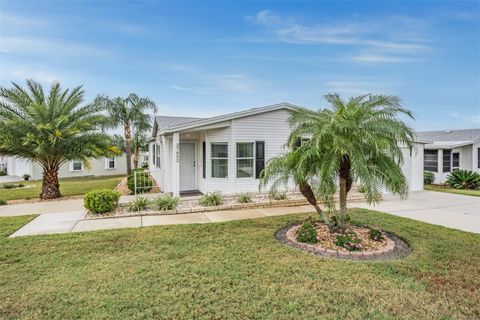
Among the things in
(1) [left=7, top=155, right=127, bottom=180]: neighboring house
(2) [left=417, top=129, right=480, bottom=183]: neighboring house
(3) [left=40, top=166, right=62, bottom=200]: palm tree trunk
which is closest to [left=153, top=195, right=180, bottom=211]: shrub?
(3) [left=40, top=166, right=62, bottom=200]: palm tree trunk

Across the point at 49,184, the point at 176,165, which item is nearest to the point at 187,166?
the point at 176,165

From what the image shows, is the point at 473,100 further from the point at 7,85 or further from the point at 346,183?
the point at 7,85

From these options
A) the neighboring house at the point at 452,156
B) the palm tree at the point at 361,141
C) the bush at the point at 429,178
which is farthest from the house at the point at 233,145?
the neighboring house at the point at 452,156

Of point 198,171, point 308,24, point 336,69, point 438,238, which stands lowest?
point 438,238

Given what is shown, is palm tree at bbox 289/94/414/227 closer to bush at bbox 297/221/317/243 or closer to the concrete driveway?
bush at bbox 297/221/317/243

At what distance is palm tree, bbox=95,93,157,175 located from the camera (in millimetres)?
21906

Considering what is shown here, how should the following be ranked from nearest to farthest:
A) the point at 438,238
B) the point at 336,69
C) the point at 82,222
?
the point at 438,238 → the point at 82,222 → the point at 336,69

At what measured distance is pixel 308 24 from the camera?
12.0 meters

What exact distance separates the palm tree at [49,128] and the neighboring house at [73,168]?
12826mm

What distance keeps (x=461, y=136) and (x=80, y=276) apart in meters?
25.1

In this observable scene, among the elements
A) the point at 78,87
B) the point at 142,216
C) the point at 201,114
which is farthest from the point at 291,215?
the point at 201,114

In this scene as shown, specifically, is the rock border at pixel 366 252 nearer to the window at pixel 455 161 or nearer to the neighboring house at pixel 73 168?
the window at pixel 455 161

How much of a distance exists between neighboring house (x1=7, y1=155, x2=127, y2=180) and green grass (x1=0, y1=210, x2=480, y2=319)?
20760 mm

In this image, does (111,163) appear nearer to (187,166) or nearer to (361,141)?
(187,166)
